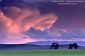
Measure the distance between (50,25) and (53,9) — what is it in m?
0.13

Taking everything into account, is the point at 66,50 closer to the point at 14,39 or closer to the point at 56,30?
the point at 56,30

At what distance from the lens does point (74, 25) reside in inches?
102

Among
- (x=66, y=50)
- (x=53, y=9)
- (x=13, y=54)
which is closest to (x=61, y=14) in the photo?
(x=53, y=9)

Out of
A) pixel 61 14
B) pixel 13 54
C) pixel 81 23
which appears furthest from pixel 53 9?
pixel 13 54

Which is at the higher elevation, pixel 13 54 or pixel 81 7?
pixel 81 7

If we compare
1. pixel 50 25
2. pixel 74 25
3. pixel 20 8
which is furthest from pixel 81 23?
pixel 20 8

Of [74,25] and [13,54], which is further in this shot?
[74,25]

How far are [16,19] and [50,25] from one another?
0.89 feet

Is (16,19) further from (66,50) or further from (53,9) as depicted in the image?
(66,50)

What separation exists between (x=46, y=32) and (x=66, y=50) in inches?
8.7

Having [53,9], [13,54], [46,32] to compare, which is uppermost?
[53,9]

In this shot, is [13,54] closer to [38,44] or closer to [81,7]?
[38,44]

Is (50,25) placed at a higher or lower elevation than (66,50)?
higher

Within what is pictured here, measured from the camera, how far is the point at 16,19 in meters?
2.56
